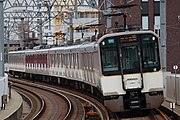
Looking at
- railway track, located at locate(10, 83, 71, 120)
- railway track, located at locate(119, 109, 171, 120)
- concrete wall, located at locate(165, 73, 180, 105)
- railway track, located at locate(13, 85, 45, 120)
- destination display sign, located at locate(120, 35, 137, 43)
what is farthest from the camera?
railway track, located at locate(13, 85, 45, 120)

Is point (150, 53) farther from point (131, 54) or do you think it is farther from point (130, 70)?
point (130, 70)

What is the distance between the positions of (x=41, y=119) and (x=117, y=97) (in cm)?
328

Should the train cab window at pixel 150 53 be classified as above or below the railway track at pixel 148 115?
above

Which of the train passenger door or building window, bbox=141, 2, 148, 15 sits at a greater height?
building window, bbox=141, 2, 148, 15

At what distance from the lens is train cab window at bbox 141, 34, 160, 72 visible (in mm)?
13906

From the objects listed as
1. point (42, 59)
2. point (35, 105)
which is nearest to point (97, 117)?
point (35, 105)

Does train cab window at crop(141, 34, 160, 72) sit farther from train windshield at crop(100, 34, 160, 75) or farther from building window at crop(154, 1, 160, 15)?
building window at crop(154, 1, 160, 15)

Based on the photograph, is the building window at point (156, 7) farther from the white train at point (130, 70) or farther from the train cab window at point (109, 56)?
the train cab window at point (109, 56)

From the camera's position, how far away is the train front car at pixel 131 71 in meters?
13.7

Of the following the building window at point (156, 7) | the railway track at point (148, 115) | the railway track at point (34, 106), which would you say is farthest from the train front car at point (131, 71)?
the building window at point (156, 7)

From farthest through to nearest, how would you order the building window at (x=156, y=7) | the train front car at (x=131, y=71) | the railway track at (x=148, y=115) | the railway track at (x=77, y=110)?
1. the building window at (x=156, y=7)
2. the railway track at (x=77, y=110)
3. the train front car at (x=131, y=71)
4. the railway track at (x=148, y=115)

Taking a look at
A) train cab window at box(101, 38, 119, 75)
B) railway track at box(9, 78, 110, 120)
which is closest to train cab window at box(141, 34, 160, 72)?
train cab window at box(101, 38, 119, 75)

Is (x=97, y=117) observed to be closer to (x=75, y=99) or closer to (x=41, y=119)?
(x=41, y=119)

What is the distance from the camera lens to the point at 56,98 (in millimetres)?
23094
